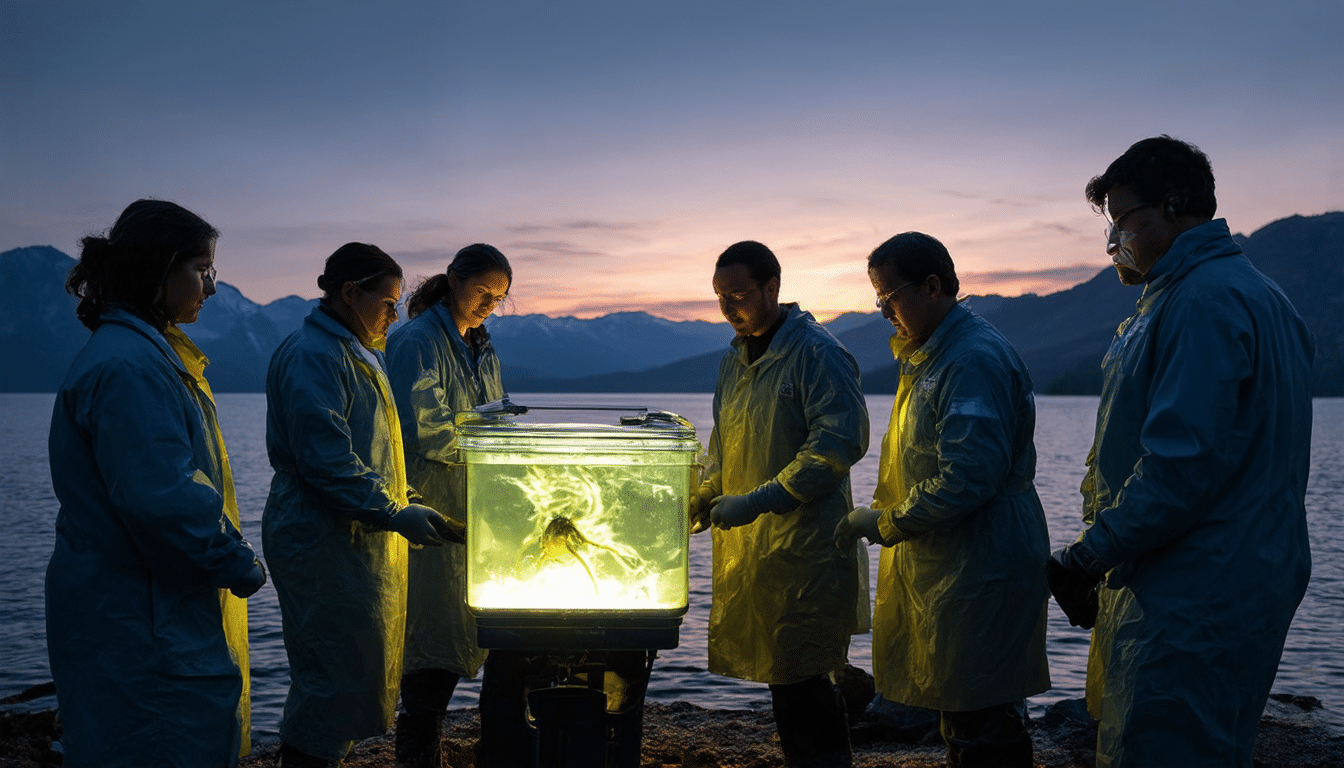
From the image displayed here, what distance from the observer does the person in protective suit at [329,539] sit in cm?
319

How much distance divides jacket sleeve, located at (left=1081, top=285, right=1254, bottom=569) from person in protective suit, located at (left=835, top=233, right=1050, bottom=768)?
2.46 feet

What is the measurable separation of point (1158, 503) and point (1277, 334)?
21.5 inches

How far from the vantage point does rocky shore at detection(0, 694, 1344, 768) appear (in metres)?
5.30

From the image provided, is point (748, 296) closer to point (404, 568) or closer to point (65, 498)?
point (404, 568)

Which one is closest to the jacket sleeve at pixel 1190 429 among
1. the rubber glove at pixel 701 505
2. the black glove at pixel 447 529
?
the rubber glove at pixel 701 505

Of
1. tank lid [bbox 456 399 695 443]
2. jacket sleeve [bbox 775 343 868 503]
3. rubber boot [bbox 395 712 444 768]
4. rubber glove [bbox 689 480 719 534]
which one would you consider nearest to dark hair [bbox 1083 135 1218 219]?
jacket sleeve [bbox 775 343 868 503]

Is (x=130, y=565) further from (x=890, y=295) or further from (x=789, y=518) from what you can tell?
(x=890, y=295)

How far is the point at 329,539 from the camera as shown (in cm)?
325

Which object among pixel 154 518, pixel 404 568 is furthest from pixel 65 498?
pixel 404 568

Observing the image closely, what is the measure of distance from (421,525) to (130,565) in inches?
36.4

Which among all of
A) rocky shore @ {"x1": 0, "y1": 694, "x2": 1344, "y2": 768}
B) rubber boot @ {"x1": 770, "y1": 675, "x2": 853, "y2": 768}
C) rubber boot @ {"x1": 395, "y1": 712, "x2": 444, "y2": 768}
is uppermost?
rubber boot @ {"x1": 770, "y1": 675, "x2": 853, "y2": 768}

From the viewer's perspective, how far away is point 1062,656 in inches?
384

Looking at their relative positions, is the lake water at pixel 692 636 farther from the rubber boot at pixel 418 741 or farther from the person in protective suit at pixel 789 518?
the rubber boot at pixel 418 741

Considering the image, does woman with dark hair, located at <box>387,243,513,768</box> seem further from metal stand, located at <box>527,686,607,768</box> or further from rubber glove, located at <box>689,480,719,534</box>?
metal stand, located at <box>527,686,607,768</box>
